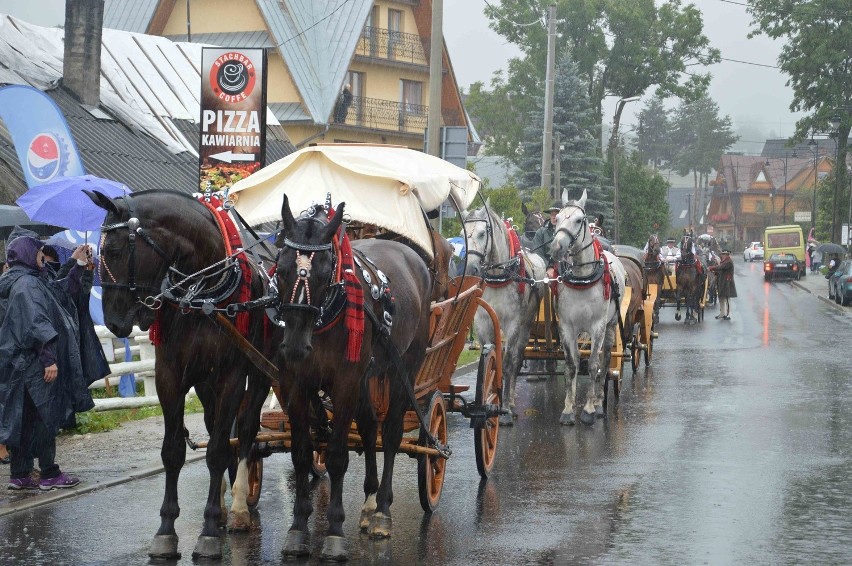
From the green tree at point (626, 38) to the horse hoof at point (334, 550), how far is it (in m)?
65.5

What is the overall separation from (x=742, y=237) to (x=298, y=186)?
127 meters

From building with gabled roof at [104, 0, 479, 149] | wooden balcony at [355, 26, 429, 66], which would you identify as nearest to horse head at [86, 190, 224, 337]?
building with gabled roof at [104, 0, 479, 149]

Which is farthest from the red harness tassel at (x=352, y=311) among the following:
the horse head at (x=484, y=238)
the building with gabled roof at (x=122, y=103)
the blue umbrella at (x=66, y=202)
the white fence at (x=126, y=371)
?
the building with gabled roof at (x=122, y=103)

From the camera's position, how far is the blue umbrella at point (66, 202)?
1109 cm

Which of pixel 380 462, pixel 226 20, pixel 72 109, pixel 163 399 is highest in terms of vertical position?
pixel 226 20

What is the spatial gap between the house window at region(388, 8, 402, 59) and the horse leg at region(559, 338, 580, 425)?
3381 centimetres

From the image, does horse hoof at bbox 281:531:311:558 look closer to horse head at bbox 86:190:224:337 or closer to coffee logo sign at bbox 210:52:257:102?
horse head at bbox 86:190:224:337

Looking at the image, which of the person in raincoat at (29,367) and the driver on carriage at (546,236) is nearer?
the person in raincoat at (29,367)

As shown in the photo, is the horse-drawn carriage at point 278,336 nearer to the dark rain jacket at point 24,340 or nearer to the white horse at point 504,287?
the dark rain jacket at point 24,340

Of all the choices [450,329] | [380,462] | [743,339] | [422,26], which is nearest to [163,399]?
[450,329]

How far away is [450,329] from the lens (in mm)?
10234

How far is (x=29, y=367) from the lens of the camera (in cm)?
948

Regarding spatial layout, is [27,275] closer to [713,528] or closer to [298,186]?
[298,186]

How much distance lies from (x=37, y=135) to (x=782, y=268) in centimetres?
5452
